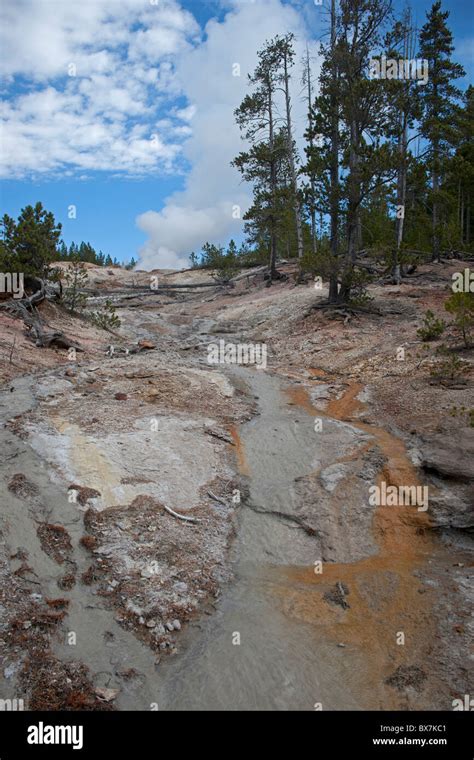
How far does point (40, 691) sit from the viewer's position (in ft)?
15.3

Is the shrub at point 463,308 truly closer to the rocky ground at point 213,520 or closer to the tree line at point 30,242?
the rocky ground at point 213,520

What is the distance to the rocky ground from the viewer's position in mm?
5281

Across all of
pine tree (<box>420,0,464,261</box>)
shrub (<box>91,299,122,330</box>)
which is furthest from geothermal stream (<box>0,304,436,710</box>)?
pine tree (<box>420,0,464,261</box>)

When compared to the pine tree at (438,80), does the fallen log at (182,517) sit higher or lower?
lower

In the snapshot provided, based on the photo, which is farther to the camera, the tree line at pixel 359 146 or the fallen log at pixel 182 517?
the tree line at pixel 359 146

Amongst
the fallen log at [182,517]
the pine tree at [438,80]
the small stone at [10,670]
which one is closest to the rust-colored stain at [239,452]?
the fallen log at [182,517]

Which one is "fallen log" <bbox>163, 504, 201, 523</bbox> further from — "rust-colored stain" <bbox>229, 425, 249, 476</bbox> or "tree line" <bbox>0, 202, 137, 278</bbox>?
"tree line" <bbox>0, 202, 137, 278</bbox>

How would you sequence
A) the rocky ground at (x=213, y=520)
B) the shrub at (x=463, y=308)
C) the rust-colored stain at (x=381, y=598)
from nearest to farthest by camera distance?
the rocky ground at (x=213, y=520)
the rust-colored stain at (x=381, y=598)
the shrub at (x=463, y=308)

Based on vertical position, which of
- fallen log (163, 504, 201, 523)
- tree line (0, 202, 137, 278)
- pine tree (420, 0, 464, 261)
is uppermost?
pine tree (420, 0, 464, 261)

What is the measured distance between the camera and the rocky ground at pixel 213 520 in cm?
528

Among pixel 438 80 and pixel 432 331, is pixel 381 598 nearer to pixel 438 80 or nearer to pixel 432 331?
pixel 432 331

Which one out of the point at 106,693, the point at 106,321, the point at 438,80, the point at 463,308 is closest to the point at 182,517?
the point at 106,693

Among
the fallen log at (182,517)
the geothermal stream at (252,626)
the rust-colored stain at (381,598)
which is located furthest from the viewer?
the fallen log at (182,517)

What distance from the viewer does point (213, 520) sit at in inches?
308
